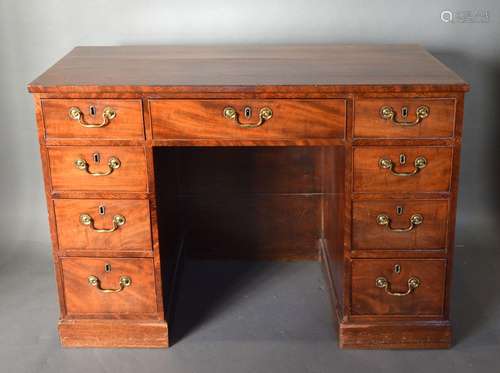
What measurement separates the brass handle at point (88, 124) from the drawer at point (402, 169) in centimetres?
67

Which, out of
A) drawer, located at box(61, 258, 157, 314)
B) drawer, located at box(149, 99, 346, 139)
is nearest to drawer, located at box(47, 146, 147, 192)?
drawer, located at box(149, 99, 346, 139)

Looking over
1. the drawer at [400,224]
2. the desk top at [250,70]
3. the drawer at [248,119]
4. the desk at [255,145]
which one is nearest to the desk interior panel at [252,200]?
the desk at [255,145]

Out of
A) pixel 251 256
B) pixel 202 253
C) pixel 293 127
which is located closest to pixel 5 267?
pixel 202 253

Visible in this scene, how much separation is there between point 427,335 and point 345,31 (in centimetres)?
113

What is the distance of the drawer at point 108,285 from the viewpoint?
2143 millimetres

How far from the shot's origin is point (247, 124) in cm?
198

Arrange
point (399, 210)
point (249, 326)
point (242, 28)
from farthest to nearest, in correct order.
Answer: point (242, 28) < point (249, 326) < point (399, 210)

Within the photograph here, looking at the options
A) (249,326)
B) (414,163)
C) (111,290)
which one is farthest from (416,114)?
(111,290)

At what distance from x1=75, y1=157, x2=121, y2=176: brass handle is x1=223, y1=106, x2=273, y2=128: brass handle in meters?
0.34

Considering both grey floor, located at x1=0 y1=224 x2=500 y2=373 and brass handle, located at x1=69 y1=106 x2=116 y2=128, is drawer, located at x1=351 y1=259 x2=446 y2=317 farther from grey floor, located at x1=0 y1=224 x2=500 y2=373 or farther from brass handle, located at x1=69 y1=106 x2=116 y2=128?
brass handle, located at x1=69 y1=106 x2=116 y2=128

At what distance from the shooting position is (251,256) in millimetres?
2779

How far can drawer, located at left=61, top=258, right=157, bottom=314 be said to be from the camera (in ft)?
7.03

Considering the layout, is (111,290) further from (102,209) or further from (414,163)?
(414,163)

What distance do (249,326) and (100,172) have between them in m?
0.70
